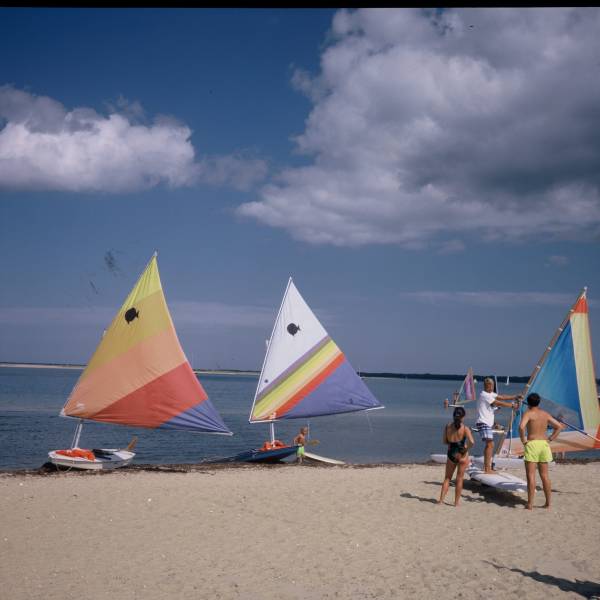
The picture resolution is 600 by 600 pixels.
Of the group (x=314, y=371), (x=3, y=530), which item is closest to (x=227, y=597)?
(x=3, y=530)

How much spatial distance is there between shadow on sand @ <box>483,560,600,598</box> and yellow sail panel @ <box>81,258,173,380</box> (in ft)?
34.5

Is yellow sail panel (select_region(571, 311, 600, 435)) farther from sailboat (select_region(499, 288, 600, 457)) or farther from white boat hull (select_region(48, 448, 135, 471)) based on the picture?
white boat hull (select_region(48, 448, 135, 471))

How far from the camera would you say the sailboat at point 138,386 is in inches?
567

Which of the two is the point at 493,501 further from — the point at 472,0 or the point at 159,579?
the point at 472,0

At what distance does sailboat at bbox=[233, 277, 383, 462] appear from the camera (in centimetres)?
Result: 1677

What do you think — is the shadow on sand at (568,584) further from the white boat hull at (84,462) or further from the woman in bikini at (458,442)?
the white boat hull at (84,462)

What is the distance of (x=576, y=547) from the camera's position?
748 centimetres

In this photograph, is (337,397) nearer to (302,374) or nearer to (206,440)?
(302,374)

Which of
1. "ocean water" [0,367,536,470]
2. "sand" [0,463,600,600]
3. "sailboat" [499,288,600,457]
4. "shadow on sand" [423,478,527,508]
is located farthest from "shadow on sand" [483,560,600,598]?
"ocean water" [0,367,536,470]

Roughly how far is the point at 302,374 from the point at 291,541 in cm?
926

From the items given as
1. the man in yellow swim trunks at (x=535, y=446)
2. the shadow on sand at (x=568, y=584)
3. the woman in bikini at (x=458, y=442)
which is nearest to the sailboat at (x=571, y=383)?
the man in yellow swim trunks at (x=535, y=446)

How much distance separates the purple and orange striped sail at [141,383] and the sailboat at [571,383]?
722 centimetres

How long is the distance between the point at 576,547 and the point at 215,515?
17.0 ft

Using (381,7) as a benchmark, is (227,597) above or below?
below
